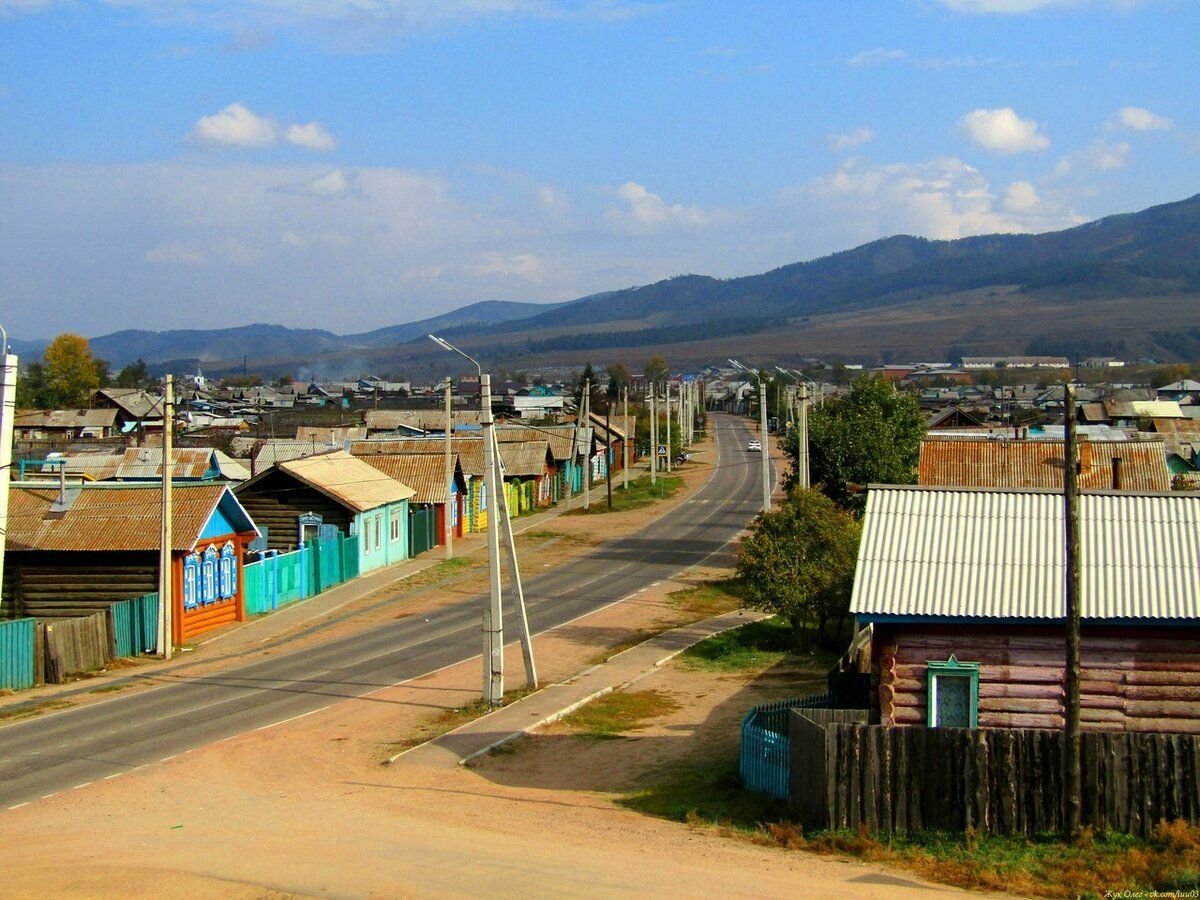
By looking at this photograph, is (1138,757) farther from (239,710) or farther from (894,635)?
(239,710)

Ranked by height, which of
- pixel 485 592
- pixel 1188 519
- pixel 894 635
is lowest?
pixel 485 592

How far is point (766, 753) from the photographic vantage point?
17953 millimetres

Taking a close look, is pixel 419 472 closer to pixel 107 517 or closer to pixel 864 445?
pixel 864 445

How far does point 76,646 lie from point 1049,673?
21.8 meters

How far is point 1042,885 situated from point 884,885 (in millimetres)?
1653

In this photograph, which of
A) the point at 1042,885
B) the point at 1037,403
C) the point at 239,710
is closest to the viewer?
the point at 1042,885

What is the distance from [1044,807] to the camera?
50.6 feet

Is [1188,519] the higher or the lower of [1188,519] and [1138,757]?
the higher

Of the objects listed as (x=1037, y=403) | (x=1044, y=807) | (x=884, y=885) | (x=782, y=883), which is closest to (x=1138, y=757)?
(x=1044, y=807)

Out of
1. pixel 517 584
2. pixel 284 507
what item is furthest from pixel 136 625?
pixel 284 507

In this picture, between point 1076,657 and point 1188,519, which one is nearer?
point 1076,657

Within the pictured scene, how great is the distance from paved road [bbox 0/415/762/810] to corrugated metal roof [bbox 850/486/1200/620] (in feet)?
→ 40.3

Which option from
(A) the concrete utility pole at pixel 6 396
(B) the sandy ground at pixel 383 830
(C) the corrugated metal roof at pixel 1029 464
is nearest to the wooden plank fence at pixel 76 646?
(A) the concrete utility pole at pixel 6 396

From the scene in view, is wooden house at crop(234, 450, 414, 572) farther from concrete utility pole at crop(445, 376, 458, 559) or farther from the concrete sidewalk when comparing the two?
the concrete sidewalk
